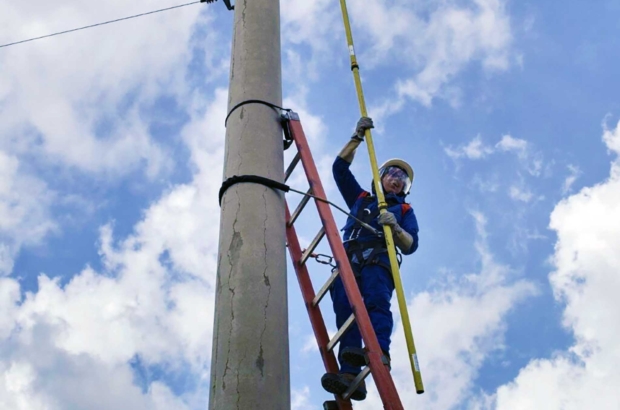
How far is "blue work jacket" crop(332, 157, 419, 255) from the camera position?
6035 mm

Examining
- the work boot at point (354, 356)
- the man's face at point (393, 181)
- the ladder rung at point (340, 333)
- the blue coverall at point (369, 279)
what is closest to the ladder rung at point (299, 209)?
the blue coverall at point (369, 279)

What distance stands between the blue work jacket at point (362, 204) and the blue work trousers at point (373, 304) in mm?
363

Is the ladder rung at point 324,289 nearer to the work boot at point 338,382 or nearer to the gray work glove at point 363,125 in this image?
the work boot at point 338,382

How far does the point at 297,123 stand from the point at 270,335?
1.82m

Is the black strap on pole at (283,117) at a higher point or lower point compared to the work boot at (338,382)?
higher

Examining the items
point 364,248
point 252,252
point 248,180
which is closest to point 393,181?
point 364,248

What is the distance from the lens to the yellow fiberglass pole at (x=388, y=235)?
432 cm

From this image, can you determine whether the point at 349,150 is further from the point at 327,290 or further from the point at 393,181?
the point at 327,290

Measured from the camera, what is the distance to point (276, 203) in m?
4.15

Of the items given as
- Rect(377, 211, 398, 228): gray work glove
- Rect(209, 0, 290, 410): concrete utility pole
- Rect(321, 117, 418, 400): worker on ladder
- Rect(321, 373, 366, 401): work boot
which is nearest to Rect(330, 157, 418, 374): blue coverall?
Rect(321, 117, 418, 400): worker on ladder

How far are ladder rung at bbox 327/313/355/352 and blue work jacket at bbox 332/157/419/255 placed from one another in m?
1.32

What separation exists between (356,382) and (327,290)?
68 cm

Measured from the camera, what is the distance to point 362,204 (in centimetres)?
635

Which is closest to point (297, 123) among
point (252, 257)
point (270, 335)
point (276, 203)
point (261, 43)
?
point (261, 43)
